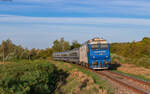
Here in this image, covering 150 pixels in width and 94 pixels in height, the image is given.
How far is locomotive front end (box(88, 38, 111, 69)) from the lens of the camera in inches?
883

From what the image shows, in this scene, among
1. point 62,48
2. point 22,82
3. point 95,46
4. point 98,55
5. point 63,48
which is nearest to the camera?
point 22,82

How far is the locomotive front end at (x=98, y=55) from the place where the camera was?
73.6 ft

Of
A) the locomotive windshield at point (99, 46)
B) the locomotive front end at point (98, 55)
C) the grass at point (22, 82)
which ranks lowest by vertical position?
the grass at point (22, 82)

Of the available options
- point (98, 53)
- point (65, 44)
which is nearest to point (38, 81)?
point (98, 53)

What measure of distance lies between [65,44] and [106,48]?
67.3 meters

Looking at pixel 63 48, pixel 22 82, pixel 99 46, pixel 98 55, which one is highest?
pixel 63 48

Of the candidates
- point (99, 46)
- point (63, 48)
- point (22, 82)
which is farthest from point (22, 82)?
point (63, 48)

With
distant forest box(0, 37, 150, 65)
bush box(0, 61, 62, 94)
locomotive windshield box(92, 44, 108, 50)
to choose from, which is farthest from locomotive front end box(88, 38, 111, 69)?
distant forest box(0, 37, 150, 65)

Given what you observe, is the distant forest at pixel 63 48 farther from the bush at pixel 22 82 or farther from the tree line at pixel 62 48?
the bush at pixel 22 82

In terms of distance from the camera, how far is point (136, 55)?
1544 inches

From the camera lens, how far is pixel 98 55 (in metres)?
22.5

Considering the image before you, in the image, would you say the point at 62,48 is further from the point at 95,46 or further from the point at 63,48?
the point at 95,46

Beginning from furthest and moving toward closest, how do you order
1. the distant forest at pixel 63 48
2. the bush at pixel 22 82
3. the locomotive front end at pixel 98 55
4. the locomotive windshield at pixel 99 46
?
the distant forest at pixel 63 48 < the locomotive windshield at pixel 99 46 < the locomotive front end at pixel 98 55 < the bush at pixel 22 82

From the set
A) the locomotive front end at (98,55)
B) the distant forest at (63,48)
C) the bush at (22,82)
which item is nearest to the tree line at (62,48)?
the distant forest at (63,48)
